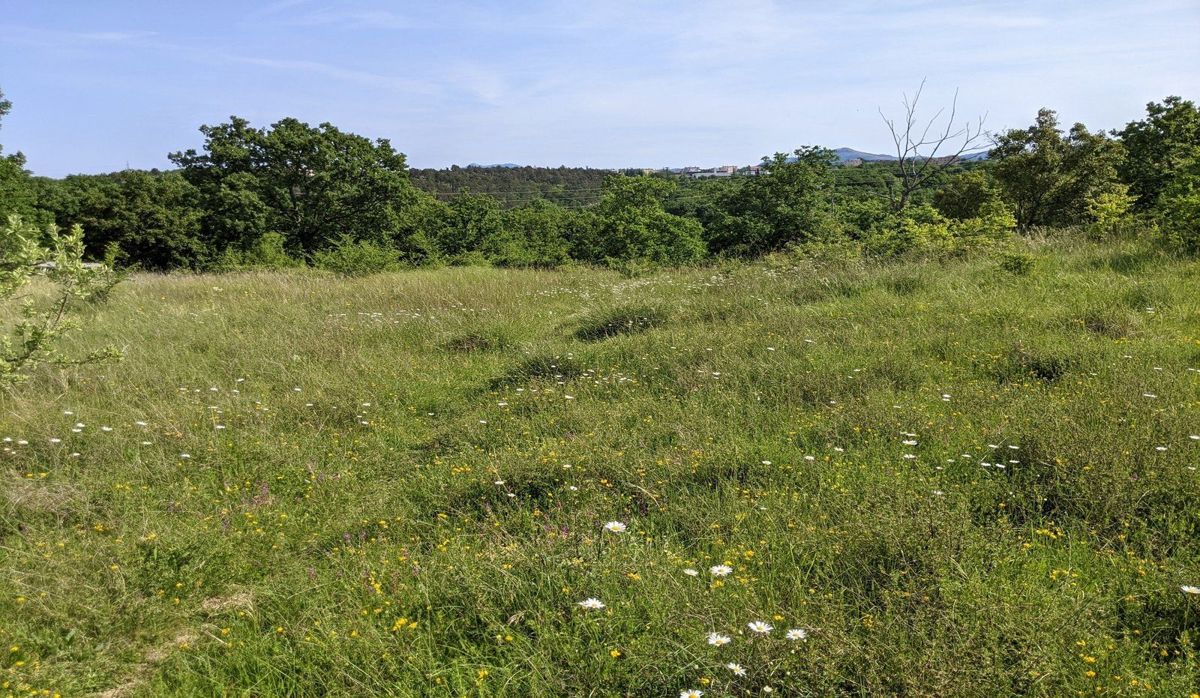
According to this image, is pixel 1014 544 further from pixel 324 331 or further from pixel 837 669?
pixel 324 331

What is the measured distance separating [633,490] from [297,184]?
42.2 meters

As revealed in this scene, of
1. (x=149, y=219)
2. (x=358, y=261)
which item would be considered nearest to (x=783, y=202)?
(x=358, y=261)

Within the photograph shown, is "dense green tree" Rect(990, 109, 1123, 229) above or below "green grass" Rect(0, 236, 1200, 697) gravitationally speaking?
above

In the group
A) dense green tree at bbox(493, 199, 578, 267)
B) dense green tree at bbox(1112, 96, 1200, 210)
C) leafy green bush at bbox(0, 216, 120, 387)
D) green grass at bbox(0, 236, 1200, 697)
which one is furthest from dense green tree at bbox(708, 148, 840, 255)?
leafy green bush at bbox(0, 216, 120, 387)

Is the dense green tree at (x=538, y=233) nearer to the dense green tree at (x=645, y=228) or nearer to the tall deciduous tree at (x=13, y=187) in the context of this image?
the dense green tree at (x=645, y=228)

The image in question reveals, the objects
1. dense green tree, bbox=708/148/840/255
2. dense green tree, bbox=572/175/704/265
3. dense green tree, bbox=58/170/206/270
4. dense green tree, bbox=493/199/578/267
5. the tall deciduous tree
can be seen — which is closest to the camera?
dense green tree, bbox=572/175/704/265

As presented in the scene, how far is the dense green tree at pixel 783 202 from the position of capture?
29.9m

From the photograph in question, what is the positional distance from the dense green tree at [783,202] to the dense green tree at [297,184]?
864 inches

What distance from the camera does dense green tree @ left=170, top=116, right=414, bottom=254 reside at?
38.1m

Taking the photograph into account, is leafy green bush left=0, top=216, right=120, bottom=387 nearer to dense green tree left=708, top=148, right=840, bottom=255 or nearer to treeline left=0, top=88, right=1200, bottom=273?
treeline left=0, top=88, right=1200, bottom=273

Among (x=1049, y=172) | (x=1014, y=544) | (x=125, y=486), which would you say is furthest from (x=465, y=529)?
(x=1049, y=172)

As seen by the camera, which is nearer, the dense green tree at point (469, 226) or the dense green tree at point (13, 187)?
the dense green tree at point (13, 187)

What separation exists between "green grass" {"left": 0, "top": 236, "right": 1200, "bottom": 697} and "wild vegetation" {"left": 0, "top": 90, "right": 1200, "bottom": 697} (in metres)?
0.02

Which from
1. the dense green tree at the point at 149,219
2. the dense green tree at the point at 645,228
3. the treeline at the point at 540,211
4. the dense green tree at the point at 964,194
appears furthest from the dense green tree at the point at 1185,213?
the dense green tree at the point at 149,219
